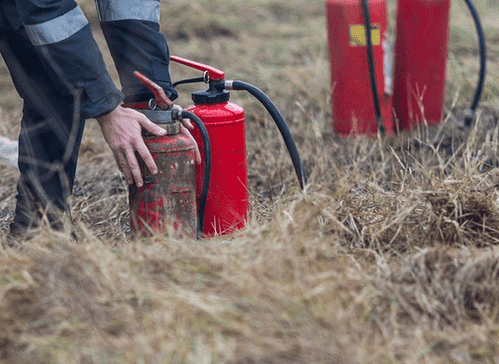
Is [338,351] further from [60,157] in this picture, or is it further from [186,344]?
[60,157]

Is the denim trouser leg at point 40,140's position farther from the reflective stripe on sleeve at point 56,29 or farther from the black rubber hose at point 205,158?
the black rubber hose at point 205,158

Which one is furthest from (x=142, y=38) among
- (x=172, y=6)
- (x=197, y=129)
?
(x=172, y=6)

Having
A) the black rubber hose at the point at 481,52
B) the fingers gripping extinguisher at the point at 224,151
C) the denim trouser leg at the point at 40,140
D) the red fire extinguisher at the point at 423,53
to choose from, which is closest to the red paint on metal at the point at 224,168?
the fingers gripping extinguisher at the point at 224,151

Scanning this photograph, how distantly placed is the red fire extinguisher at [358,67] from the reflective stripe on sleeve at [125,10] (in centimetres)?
137

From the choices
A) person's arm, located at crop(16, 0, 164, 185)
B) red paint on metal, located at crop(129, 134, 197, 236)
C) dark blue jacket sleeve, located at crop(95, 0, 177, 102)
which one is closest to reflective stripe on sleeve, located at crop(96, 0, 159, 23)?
dark blue jacket sleeve, located at crop(95, 0, 177, 102)

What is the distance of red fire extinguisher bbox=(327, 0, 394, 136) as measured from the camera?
3.03m

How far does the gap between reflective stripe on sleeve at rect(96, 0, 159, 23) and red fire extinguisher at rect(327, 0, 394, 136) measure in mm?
1366

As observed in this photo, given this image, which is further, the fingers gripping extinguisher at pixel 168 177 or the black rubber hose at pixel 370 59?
the black rubber hose at pixel 370 59

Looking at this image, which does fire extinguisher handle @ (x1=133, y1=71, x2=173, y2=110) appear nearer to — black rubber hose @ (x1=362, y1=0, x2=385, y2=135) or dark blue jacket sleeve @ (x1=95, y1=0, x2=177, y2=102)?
dark blue jacket sleeve @ (x1=95, y1=0, x2=177, y2=102)

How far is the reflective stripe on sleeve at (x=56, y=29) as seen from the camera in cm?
164

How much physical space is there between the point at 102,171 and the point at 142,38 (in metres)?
1.16

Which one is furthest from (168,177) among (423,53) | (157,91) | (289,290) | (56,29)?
(423,53)

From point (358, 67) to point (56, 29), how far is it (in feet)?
6.12

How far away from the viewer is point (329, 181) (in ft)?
8.16
